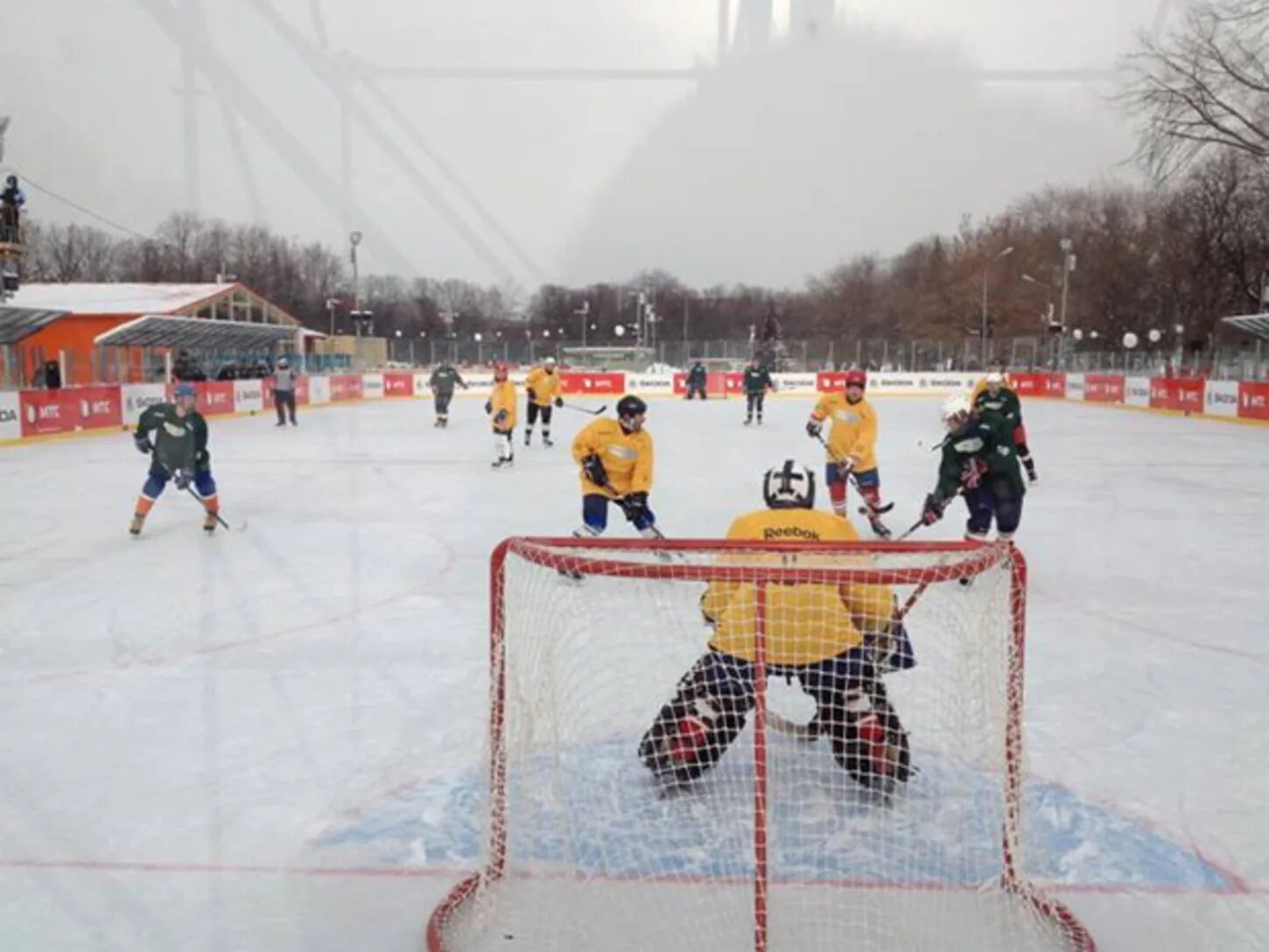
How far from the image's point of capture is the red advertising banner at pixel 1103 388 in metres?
27.6

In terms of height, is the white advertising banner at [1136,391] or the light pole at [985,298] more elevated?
the light pole at [985,298]

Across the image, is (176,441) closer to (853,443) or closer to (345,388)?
(853,443)

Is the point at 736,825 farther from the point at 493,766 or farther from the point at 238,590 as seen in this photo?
the point at 238,590

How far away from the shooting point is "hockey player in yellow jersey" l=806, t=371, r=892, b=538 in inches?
327

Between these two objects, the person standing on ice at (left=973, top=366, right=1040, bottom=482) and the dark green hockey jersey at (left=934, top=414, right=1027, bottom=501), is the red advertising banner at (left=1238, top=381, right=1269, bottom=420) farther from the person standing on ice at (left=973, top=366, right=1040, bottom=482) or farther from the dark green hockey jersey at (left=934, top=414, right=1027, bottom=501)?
the dark green hockey jersey at (left=934, top=414, right=1027, bottom=501)

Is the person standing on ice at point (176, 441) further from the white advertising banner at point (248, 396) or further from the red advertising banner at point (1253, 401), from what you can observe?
the red advertising banner at point (1253, 401)

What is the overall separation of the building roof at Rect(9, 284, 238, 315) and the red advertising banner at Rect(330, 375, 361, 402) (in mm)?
4870

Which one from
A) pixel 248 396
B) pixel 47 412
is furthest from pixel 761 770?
pixel 248 396

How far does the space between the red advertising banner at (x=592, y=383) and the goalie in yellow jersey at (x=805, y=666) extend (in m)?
29.4

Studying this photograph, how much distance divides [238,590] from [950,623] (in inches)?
180

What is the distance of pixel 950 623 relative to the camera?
11.9 feet

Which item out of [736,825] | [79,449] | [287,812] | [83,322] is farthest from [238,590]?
[83,322]

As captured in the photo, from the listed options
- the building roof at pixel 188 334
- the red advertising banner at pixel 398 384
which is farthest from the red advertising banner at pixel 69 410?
the red advertising banner at pixel 398 384

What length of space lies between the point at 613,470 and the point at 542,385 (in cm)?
841
